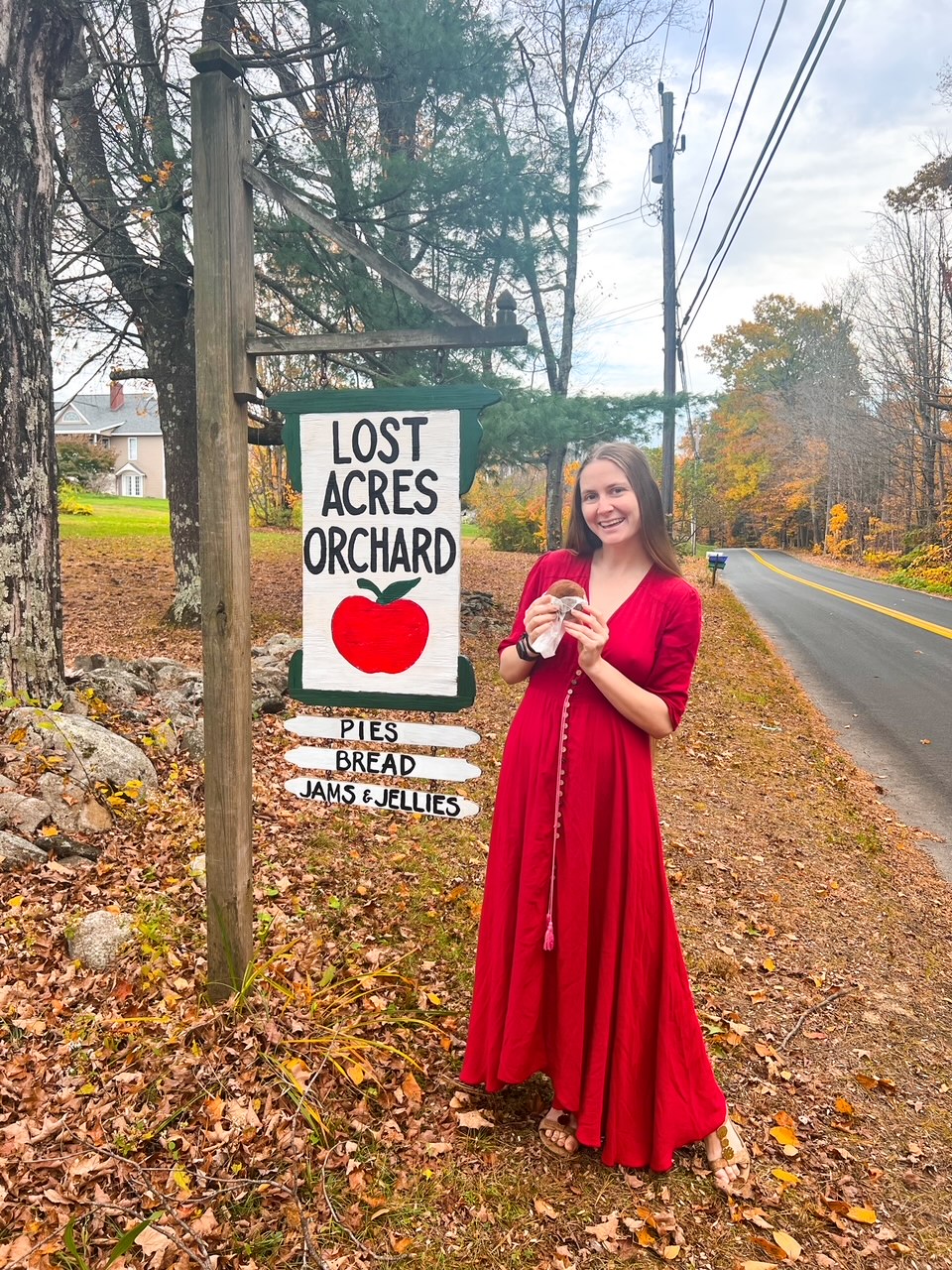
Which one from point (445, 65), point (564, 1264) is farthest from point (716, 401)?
point (564, 1264)

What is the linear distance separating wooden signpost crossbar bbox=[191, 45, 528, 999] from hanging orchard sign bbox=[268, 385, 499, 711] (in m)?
0.18

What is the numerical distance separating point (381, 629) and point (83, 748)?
2492 mm

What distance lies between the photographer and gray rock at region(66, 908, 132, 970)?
3.06 metres

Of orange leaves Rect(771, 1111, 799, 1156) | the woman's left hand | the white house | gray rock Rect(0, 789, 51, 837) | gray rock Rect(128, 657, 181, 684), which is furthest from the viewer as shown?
the white house

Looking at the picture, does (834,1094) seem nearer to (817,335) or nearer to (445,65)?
(445,65)

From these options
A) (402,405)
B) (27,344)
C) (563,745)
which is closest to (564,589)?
(563,745)

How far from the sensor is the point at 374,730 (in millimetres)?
2602

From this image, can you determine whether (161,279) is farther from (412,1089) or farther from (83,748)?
(412,1089)

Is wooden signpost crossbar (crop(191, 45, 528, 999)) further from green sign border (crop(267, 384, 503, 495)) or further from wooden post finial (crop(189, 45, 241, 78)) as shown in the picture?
green sign border (crop(267, 384, 503, 495))

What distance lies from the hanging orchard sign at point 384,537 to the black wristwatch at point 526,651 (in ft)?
0.64

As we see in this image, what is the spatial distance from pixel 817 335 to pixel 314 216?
6304 cm

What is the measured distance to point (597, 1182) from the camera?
2.41 m

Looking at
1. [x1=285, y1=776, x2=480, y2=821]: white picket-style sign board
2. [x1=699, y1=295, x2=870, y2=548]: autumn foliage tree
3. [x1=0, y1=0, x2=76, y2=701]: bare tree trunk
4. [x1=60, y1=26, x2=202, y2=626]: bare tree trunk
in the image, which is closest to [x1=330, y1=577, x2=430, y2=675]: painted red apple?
[x1=285, y1=776, x2=480, y2=821]: white picket-style sign board

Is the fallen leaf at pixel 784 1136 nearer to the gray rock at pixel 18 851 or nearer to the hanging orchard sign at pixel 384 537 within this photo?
the hanging orchard sign at pixel 384 537
